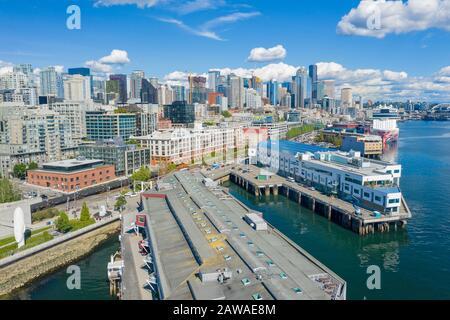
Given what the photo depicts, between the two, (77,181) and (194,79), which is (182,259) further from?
(194,79)

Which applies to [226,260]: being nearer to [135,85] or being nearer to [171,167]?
[171,167]

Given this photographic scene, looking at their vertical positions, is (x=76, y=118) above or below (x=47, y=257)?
above

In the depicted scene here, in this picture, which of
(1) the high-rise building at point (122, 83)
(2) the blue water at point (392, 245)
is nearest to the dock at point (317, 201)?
(2) the blue water at point (392, 245)

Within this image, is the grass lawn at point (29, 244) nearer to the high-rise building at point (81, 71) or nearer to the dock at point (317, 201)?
the dock at point (317, 201)

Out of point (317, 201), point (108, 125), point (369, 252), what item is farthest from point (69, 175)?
point (369, 252)
